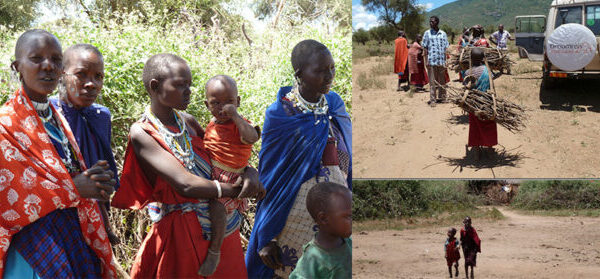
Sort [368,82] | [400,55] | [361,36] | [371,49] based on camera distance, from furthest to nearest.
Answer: [368,82] → [400,55] → [371,49] → [361,36]

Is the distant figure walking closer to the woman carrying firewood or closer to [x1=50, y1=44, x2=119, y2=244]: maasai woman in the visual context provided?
the woman carrying firewood

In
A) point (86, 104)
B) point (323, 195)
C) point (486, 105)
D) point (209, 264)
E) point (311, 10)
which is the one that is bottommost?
point (209, 264)

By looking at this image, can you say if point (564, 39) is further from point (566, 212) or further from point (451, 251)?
→ point (451, 251)

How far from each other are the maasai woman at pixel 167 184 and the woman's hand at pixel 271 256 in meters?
0.48

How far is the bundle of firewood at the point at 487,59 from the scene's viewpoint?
199 inches

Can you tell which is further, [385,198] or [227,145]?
[385,198]

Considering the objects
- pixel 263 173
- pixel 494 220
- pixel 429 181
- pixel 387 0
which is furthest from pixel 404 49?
pixel 263 173

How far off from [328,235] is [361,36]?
1.92m

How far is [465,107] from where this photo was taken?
16.3 feet

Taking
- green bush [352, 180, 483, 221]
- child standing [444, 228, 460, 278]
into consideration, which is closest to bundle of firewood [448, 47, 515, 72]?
green bush [352, 180, 483, 221]

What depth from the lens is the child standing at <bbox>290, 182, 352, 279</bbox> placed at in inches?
106

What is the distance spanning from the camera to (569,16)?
16.5 ft

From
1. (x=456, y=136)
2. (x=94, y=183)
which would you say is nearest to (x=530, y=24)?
(x=456, y=136)

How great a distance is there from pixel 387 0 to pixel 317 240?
2.21 metres
